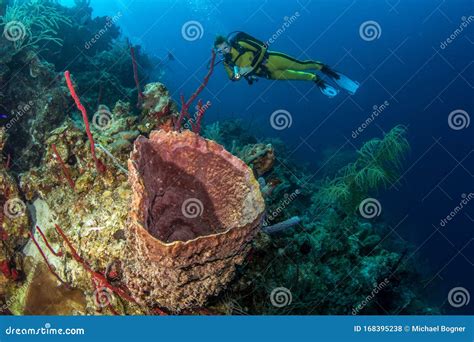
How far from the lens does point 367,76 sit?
50750mm

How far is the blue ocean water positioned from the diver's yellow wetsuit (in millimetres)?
2272

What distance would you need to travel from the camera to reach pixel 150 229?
282 centimetres

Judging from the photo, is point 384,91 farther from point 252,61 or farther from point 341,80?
point 252,61

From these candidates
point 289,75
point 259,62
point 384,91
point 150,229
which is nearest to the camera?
point 150,229

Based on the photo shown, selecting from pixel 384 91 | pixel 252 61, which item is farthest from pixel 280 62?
pixel 384 91

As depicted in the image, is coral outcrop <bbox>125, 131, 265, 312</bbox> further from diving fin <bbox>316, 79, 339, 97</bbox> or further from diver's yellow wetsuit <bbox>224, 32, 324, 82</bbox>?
diving fin <bbox>316, 79, 339, 97</bbox>

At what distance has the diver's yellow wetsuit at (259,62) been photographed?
6.64 meters

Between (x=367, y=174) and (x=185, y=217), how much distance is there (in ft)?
16.5

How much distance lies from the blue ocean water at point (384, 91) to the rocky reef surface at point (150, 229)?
4.48 metres

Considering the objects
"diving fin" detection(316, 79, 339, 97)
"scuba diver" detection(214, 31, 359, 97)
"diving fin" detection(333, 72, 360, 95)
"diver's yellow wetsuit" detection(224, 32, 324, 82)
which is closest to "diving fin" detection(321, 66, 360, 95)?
"diving fin" detection(333, 72, 360, 95)

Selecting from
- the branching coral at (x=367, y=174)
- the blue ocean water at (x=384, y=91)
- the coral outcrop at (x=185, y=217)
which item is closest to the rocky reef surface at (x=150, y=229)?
the coral outcrop at (x=185, y=217)

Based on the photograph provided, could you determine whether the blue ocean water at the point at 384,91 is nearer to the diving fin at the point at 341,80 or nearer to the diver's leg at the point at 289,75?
the diving fin at the point at 341,80

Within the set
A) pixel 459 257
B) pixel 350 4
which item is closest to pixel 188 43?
pixel 350 4

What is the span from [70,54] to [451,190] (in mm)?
29490
